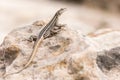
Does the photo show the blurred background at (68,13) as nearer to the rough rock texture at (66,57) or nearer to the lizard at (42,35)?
the lizard at (42,35)

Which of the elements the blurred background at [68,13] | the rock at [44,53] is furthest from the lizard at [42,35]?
the blurred background at [68,13]

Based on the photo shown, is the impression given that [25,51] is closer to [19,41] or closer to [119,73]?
[19,41]

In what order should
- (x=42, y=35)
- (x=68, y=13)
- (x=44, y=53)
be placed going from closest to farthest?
(x=44, y=53) → (x=42, y=35) → (x=68, y=13)

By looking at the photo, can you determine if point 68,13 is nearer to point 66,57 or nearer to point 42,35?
point 42,35

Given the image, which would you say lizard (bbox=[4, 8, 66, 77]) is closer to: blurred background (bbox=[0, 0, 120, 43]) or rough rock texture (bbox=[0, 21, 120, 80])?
rough rock texture (bbox=[0, 21, 120, 80])

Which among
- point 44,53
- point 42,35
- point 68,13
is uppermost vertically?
point 42,35

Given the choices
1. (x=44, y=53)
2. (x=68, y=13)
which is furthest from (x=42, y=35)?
(x=68, y=13)
